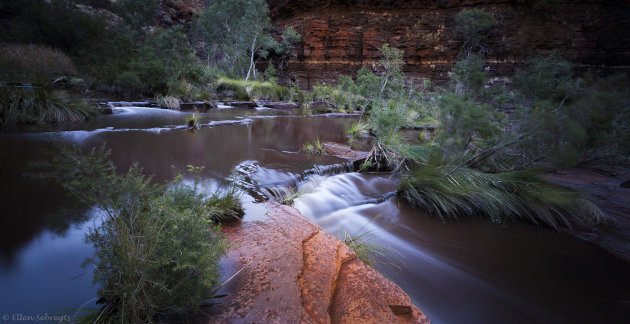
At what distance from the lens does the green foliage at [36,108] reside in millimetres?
5855

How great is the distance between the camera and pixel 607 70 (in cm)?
2406

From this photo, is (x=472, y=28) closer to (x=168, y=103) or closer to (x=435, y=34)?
(x=435, y=34)

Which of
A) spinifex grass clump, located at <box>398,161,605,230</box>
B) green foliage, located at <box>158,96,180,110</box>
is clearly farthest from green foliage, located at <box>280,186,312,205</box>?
green foliage, located at <box>158,96,180,110</box>

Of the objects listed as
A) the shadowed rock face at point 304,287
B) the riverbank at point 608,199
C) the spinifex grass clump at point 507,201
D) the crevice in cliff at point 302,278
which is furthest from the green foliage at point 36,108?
the riverbank at point 608,199

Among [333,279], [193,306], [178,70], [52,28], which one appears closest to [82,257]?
[193,306]

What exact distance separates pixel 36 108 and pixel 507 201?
396 inches

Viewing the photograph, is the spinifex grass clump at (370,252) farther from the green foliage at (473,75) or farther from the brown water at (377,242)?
the green foliage at (473,75)

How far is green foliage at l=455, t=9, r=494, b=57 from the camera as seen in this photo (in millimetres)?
25438

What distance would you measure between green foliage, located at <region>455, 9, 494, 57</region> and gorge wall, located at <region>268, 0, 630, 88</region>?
73 centimetres

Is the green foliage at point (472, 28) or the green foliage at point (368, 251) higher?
the green foliage at point (472, 28)

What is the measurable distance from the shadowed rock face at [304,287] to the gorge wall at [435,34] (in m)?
29.4

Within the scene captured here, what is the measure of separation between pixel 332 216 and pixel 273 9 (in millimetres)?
35764

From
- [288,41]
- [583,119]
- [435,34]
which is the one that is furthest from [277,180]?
[435,34]

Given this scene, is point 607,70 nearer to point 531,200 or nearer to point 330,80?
point 330,80
